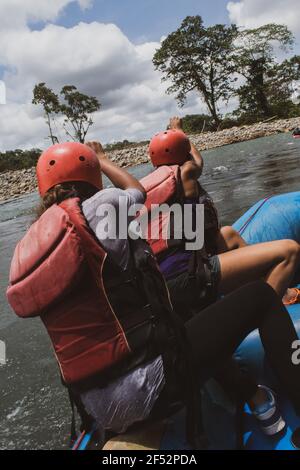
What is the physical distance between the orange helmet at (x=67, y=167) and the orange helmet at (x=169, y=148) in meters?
1.11

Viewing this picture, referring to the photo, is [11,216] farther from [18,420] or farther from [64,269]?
[64,269]

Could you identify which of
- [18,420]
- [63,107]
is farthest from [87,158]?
[63,107]

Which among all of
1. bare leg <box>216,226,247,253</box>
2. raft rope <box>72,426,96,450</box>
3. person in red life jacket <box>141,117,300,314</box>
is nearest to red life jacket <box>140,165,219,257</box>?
person in red life jacket <box>141,117,300,314</box>

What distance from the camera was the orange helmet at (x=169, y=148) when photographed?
281 centimetres

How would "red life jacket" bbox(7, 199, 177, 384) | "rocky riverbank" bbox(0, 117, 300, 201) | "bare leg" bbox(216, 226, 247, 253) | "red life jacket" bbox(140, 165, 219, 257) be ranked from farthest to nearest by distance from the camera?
"rocky riverbank" bbox(0, 117, 300, 201) < "bare leg" bbox(216, 226, 247, 253) < "red life jacket" bbox(140, 165, 219, 257) < "red life jacket" bbox(7, 199, 177, 384)

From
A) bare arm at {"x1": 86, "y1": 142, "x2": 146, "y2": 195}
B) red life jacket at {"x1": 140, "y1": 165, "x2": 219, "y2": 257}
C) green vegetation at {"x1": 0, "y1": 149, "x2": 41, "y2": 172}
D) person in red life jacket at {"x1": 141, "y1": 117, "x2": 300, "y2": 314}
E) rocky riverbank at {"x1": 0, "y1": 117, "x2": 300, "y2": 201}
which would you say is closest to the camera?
bare arm at {"x1": 86, "y1": 142, "x2": 146, "y2": 195}

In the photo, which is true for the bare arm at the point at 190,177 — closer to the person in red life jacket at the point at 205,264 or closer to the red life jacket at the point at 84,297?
the person in red life jacket at the point at 205,264

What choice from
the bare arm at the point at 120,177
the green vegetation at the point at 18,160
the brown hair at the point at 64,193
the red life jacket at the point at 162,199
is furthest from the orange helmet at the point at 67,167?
the green vegetation at the point at 18,160

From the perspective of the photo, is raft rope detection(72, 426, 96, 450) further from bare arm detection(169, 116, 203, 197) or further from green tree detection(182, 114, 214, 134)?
green tree detection(182, 114, 214, 134)

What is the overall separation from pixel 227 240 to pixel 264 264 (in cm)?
72

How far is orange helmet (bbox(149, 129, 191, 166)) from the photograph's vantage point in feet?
9.23

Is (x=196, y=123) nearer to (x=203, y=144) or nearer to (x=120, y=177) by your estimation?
(x=203, y=144)

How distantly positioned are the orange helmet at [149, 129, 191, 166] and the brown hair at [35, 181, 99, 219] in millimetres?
1174
